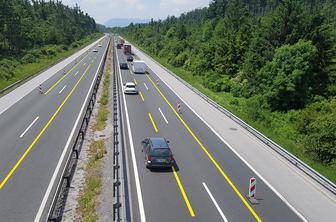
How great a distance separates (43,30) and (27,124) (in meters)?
107

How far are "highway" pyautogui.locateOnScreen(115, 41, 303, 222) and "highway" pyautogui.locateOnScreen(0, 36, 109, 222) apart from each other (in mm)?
4449

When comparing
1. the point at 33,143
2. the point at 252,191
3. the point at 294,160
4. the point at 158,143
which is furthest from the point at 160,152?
the point at 33,143

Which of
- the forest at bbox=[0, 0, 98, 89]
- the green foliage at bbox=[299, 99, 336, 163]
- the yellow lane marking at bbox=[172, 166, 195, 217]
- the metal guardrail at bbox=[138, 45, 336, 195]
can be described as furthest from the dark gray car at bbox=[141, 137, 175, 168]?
the forest at bbox=[0, 0, 98, 89]

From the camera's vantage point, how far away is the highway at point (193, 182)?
15.5m

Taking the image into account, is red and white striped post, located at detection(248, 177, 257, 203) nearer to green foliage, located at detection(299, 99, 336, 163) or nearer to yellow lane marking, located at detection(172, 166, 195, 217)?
yellow lane marking, located at detection(172, 166, 195, 217)

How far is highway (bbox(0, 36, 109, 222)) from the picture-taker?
15.9 meters

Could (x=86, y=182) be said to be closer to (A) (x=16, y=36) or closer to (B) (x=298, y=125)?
(B) (x=298, y=125)

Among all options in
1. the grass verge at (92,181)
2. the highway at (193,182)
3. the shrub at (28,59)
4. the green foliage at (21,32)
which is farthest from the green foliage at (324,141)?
the green foliage at (21,32)

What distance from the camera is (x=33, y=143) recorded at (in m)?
23.8

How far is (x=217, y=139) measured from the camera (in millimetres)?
26391

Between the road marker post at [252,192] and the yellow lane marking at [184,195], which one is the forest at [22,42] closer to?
the yellow lane marking at [184,195]

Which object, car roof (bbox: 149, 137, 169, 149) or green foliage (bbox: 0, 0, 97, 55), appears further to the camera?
green foliage (bbox: 0, 0, 97, 55)

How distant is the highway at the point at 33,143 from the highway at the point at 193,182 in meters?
4.45

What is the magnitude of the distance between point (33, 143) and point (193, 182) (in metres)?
11.8
